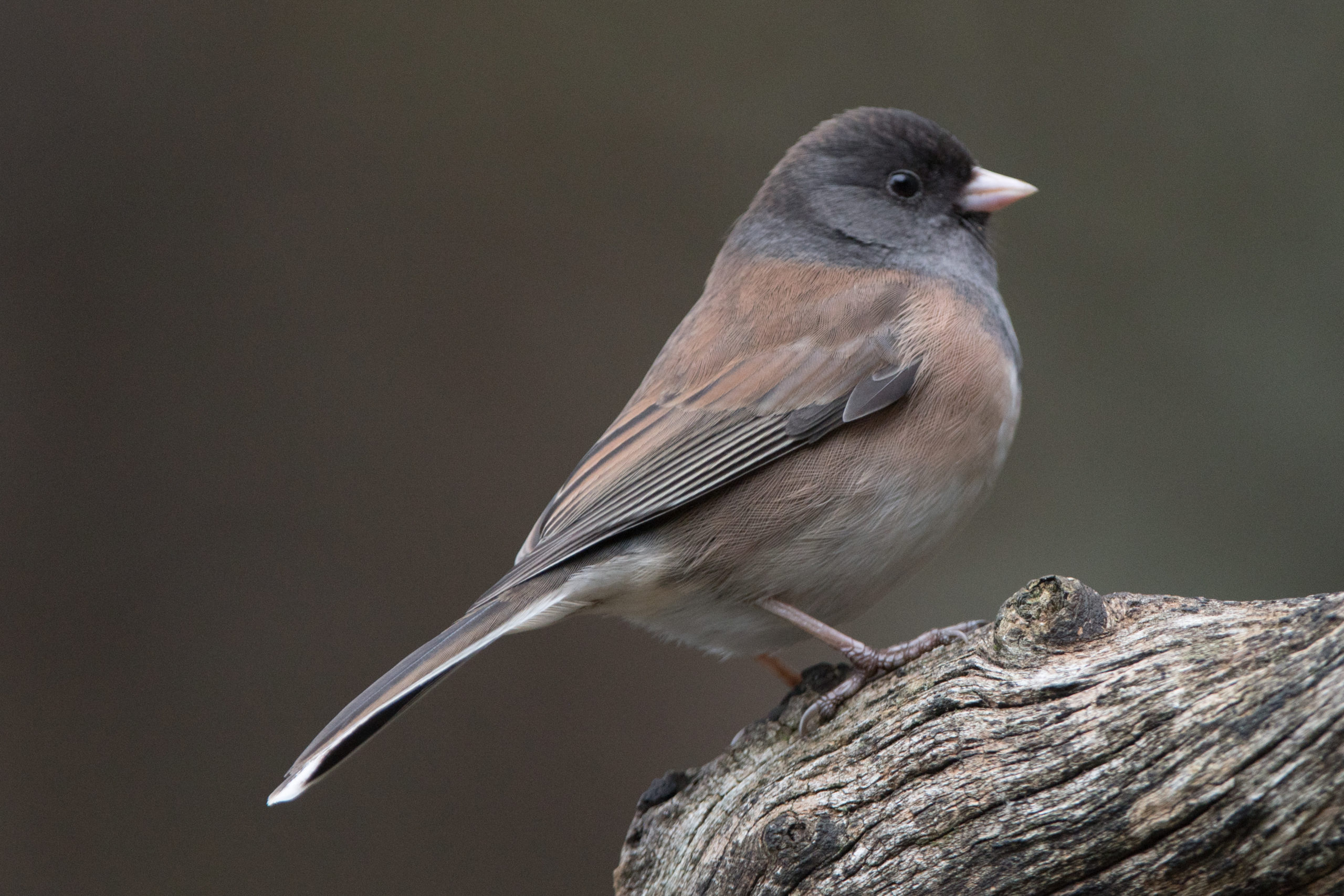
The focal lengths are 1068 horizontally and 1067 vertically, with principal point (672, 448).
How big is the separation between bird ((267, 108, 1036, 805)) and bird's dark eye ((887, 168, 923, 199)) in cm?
30

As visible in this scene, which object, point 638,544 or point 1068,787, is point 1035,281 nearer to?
Result: point 638,544

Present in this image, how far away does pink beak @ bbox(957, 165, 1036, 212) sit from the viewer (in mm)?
2461

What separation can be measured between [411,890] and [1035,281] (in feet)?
9.17

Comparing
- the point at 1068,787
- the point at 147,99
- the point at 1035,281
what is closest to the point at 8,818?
the point at 147,99

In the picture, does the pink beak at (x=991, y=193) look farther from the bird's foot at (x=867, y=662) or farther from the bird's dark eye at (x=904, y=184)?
the bird's foot at (x=867, y=662)

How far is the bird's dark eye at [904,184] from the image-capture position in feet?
8.11

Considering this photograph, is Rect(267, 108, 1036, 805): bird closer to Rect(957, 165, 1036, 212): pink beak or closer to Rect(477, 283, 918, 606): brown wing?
Rect(477, 283, 918, 606): brown wing

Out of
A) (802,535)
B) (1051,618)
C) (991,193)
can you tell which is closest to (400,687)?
(802,535)

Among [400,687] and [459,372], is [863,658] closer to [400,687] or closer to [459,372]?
[400,687]

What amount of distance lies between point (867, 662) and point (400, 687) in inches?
29.2

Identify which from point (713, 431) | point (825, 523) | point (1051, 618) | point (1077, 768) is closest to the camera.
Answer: point (1077, 768)

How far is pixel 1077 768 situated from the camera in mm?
1316

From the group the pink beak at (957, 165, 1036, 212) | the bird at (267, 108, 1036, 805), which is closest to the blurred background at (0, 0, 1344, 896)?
the pink beak at (957, 165, 1036, 212)

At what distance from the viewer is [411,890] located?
10.1 feet
